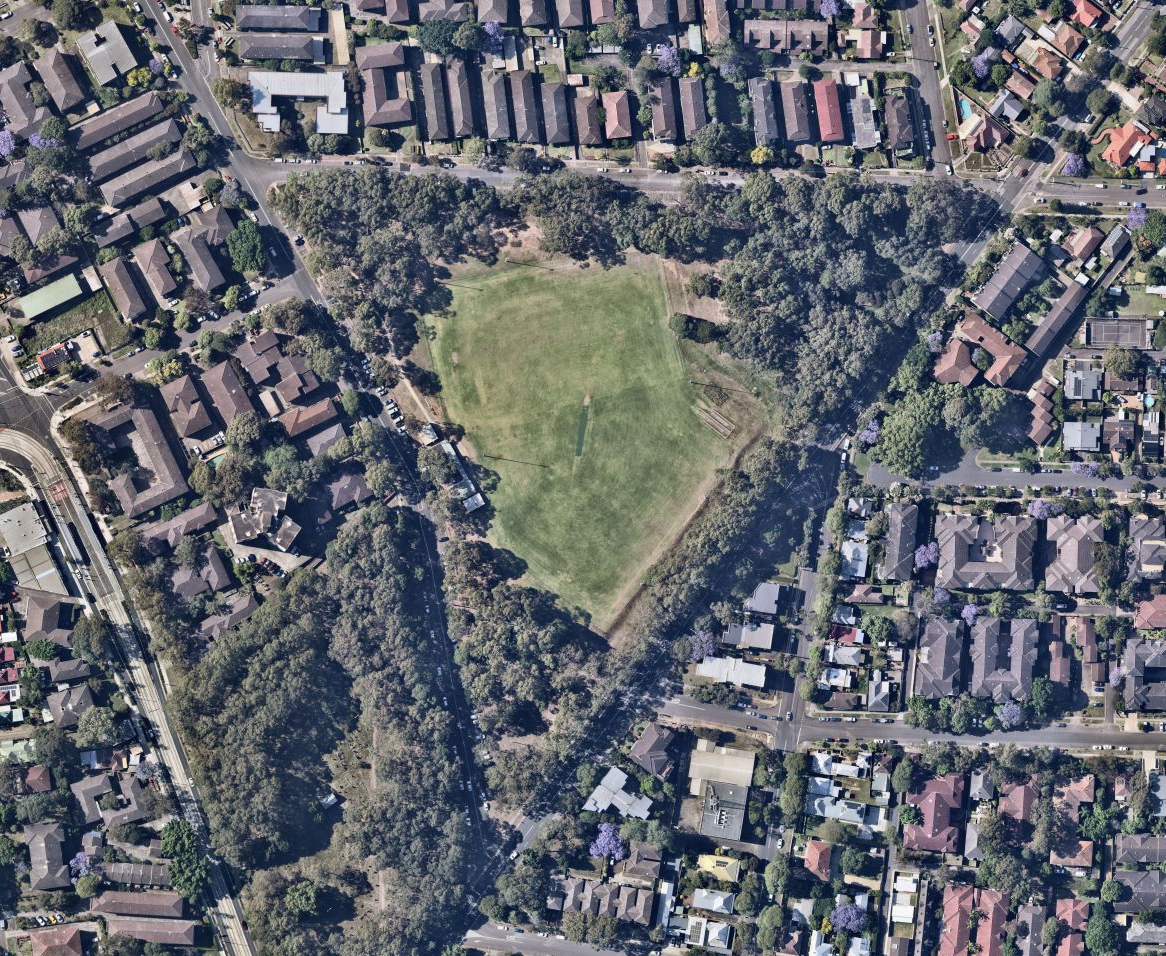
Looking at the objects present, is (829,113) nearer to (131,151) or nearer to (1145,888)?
(131,151)

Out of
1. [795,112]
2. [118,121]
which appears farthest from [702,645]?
[118,121]

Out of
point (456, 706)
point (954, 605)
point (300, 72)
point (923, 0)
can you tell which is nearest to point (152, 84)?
point (300, 72)

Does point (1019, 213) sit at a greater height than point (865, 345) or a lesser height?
greater

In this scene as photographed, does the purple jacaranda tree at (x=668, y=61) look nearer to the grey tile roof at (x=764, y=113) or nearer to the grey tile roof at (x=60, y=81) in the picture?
the grey tile roof at (x=764, y=113)

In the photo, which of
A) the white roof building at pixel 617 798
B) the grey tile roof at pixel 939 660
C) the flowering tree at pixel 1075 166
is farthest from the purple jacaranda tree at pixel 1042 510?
the white roof building at pixel 617 798

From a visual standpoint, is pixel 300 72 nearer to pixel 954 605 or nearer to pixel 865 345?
pixel 865 345

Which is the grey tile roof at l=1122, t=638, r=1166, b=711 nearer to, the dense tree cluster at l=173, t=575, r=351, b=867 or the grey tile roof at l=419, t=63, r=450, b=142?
the dense tree cluster at l=173, t=575, r=351, b=867

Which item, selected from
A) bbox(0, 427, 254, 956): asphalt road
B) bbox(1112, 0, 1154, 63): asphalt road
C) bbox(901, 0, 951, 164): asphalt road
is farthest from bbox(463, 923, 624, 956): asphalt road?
bbox(1112, 0, 1154, 63): asphalt road
